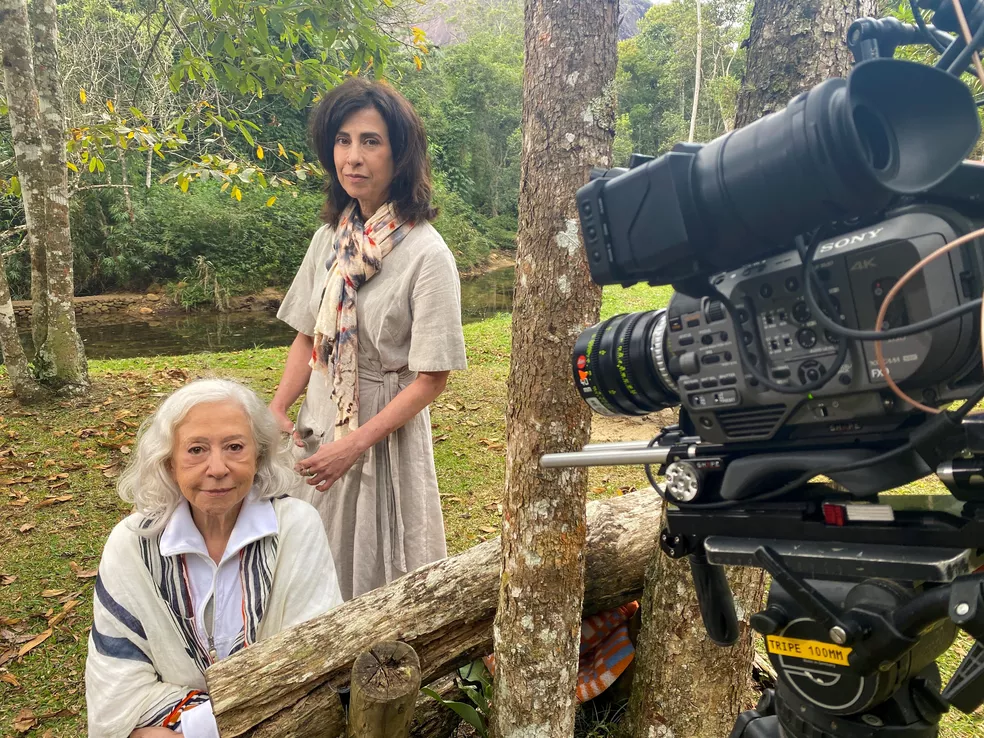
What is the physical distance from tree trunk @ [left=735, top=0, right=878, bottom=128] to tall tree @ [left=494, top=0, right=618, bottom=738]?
0.40 m

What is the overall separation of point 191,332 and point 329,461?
43.0 ft

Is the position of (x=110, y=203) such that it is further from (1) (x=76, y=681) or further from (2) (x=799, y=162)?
(2) (x=799, y=162)

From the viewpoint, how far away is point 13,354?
19.0ft

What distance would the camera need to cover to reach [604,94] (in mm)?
1983

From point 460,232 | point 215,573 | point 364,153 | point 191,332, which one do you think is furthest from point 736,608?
point 460,232

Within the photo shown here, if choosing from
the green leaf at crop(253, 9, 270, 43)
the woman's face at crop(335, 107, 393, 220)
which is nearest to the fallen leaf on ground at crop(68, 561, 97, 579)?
the woman's face at crop(335, 107, 393, 220)

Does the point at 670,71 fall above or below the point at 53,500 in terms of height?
above

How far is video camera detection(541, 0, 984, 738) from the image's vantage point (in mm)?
924

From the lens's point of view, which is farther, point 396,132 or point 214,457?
point 396,132

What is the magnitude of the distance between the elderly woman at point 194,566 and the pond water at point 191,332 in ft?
32.7

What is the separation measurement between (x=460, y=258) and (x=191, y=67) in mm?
19231

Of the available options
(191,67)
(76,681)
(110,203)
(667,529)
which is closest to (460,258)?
(110,203)

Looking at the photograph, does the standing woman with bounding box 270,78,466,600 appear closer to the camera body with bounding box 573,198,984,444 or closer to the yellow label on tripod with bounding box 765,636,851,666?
the camera body with bounding box 573,198,984,444

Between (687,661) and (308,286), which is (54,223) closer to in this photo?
(308,286)
